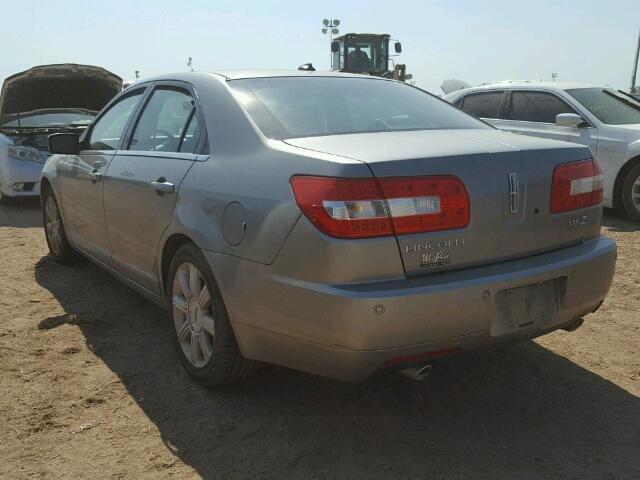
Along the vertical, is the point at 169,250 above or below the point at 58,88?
below

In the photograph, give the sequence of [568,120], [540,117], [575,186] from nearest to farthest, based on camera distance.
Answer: [575,186] < [568,120] < [540,117]

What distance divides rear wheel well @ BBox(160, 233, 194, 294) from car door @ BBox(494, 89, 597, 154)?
5.73m

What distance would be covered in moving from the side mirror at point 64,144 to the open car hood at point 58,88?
567cm

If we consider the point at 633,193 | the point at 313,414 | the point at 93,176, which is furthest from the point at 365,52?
the point at 313,414

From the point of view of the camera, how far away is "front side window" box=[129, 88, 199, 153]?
11.1 ft

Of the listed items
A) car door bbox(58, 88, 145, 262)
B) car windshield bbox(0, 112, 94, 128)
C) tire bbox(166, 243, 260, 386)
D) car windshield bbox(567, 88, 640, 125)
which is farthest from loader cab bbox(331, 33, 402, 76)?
tire bbox(166, 243, 260, 386)

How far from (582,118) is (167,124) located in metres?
5.73

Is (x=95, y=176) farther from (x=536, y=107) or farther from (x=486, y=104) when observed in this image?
(x=486, y=104)

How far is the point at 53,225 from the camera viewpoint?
5566 mm

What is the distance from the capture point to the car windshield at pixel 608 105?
7.78m

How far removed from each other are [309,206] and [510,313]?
2.93 feet

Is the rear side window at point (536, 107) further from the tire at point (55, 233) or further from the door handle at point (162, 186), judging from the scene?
the door handle at point (162, 186)

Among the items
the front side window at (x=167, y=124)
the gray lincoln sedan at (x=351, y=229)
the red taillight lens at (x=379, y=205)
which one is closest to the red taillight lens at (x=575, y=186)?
the gray lincoln sedan at (x=351, y=229)

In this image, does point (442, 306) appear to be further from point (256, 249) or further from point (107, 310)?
point (107, 310)
